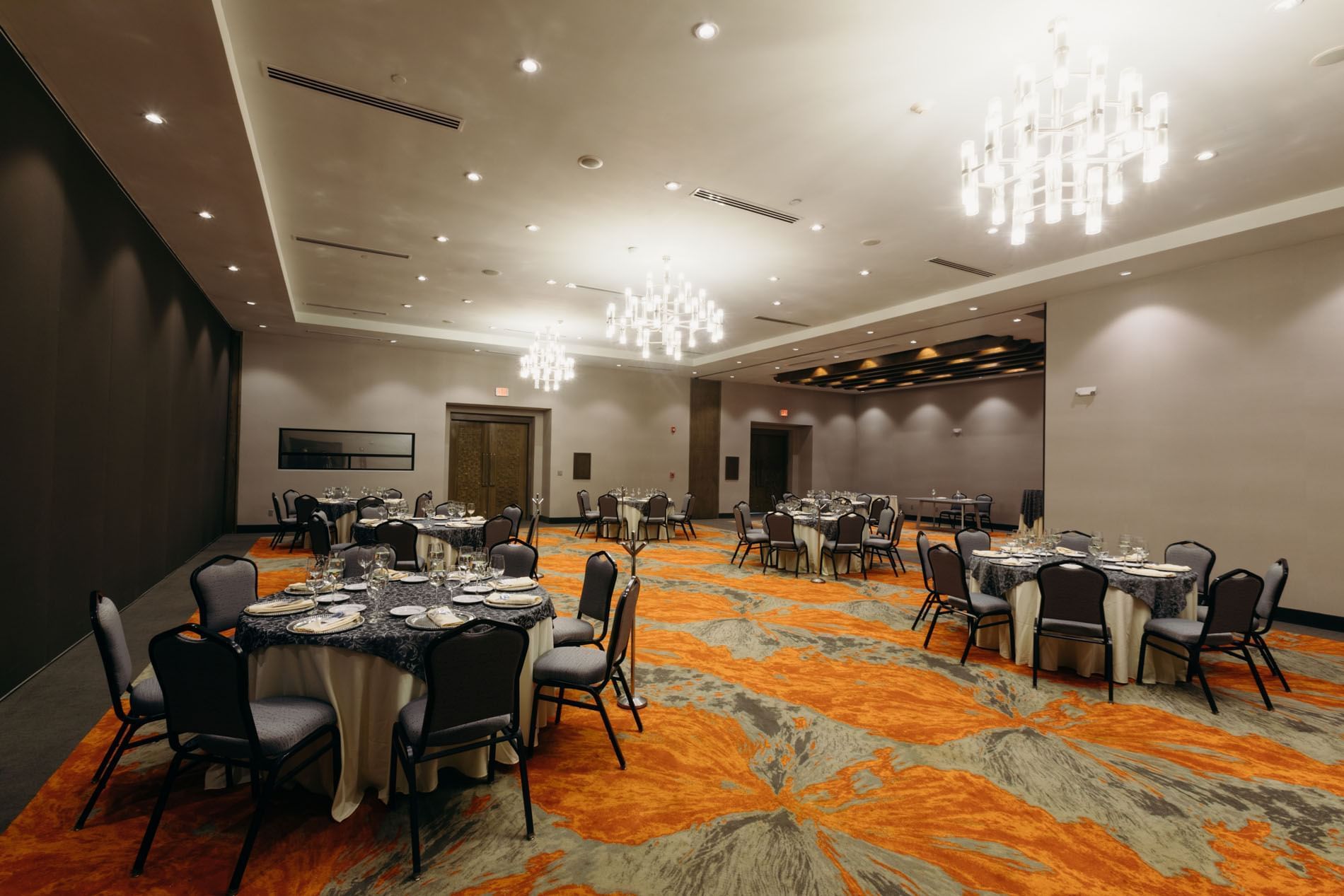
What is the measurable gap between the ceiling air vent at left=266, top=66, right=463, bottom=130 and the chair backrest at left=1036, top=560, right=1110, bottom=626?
5537mm

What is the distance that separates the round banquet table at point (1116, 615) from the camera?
15.2 ft

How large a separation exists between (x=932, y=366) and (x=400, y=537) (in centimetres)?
1199

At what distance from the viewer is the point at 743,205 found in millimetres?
6203

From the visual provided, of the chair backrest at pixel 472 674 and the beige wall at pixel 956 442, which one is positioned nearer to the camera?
the chair backrest at pixel 472 674

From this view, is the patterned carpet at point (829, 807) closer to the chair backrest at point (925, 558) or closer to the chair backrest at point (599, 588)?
the chair backrest at point (599, 588)

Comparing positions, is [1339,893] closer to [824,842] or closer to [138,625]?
[824,842]

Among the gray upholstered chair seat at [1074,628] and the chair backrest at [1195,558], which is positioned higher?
the chair backrest at [1195,558]

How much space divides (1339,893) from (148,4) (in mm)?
6663

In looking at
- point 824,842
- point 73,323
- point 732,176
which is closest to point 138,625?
point 73,323

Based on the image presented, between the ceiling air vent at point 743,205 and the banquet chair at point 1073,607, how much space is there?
4110 millimetres

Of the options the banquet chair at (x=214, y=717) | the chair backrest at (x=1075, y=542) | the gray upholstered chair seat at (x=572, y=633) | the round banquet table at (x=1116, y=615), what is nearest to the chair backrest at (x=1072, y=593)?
the round banquet table at (x=1116, y=615)

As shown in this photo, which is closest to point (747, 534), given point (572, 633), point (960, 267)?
point (960, 267)

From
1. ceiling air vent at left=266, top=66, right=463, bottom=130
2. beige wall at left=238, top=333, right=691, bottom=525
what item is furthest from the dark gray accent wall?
beige wall at left=238, top=333, right=691, bottom=525

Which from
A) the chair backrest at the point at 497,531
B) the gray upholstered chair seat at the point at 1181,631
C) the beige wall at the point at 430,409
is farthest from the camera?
the beige wall at the point at 430,409
